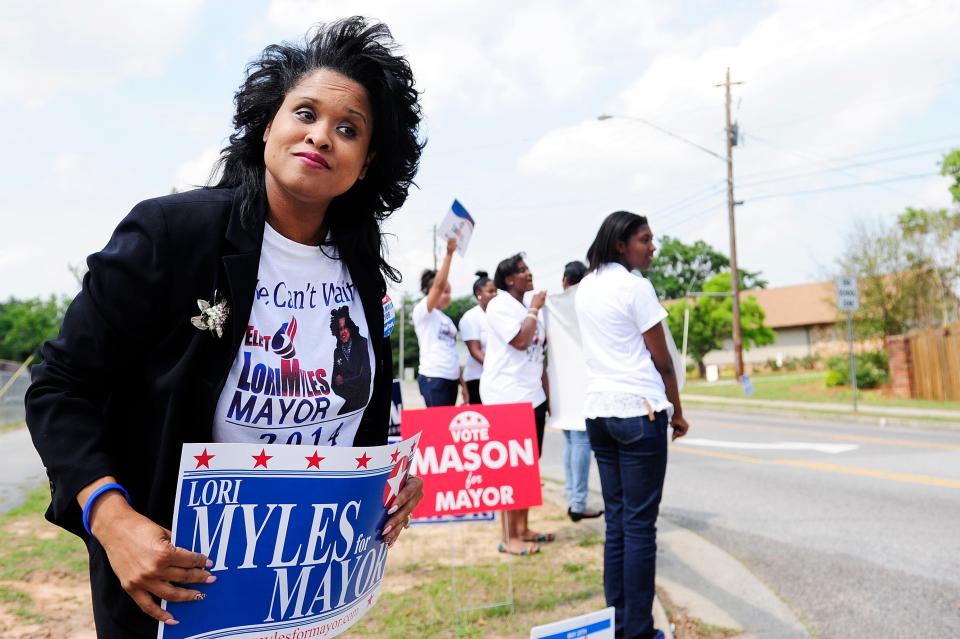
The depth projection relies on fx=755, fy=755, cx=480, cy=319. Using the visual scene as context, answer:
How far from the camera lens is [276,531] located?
147cm

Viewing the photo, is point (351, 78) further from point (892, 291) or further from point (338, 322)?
point (892, 291)

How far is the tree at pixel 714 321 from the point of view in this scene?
51125 millimetres

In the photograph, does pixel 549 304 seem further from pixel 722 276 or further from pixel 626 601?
pixel 722 276

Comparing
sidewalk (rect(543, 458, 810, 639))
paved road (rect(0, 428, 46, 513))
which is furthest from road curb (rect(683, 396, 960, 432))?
paved road (rect(0, 428, 46, 513))

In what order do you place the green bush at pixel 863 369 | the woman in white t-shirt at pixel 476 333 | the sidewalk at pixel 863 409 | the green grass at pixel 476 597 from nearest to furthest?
the green grass at pixel 476 597, the woman in white t-shirt at pixel 476 333, the sidewalk at pixel 863 409, the green bush at pixel 863 369

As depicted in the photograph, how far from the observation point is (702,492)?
7.78 meters

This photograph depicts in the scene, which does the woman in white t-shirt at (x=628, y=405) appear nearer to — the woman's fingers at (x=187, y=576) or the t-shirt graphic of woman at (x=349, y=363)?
the t-shirt graphic of woman at (x=349, y=363)

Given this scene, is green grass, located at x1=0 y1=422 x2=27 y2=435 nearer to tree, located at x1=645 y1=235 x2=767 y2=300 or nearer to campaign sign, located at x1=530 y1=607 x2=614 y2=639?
campaign sign, located at x1=530 y1=607 x2=614 y2=639

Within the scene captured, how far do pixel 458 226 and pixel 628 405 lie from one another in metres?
2.89

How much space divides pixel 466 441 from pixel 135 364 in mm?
2958

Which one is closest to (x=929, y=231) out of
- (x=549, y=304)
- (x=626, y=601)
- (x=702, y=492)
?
(x=702, y=492)

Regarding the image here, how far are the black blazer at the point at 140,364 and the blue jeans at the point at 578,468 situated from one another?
4453 mm

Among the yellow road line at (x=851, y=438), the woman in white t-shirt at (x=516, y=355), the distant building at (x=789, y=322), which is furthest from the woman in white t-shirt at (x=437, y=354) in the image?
the distant building at (x=789, y=322)

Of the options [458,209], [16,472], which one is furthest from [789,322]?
[458,209]
